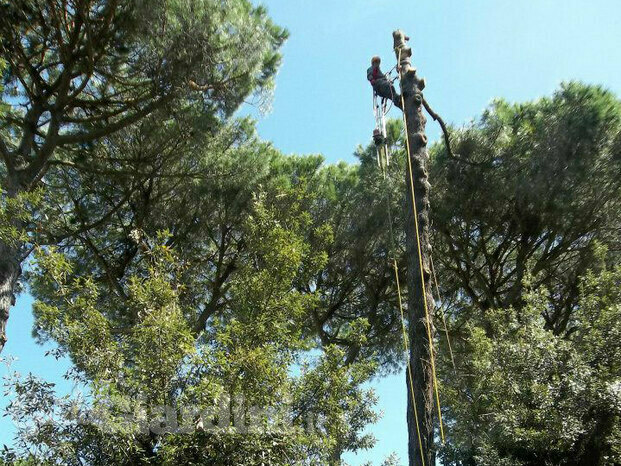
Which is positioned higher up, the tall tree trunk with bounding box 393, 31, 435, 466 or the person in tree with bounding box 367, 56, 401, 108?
the person in tree with bounding box 367, 56, 401, 108

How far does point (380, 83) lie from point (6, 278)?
4525 millimetres

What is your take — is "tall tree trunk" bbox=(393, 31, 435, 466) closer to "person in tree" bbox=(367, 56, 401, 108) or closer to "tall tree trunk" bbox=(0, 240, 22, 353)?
"person in tree" bbox=(367, 56, 401, 108)

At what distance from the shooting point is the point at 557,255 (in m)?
9.99

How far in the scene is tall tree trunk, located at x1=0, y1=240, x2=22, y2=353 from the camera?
5.85 m

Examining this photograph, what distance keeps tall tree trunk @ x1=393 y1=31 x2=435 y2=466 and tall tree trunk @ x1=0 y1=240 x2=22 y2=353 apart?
4114mm

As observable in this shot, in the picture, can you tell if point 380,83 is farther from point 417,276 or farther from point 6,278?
point 6,278

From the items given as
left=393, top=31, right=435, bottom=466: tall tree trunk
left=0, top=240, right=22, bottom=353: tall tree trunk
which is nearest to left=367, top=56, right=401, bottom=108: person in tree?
left=393, top=31, right=435, bottom=466: tall tree trunk

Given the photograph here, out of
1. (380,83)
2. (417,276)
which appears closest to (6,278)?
(417,276)

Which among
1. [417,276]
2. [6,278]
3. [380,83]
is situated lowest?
[417,276]

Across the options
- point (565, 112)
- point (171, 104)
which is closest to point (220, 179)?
point (171, 104)

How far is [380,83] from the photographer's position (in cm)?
594

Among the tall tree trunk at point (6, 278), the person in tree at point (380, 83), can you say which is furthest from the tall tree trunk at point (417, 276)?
the tall tree trunk at point (6, 278)

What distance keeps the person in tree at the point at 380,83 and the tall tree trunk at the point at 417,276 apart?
488 mm

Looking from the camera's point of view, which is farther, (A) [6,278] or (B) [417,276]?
(A) [6,278]
